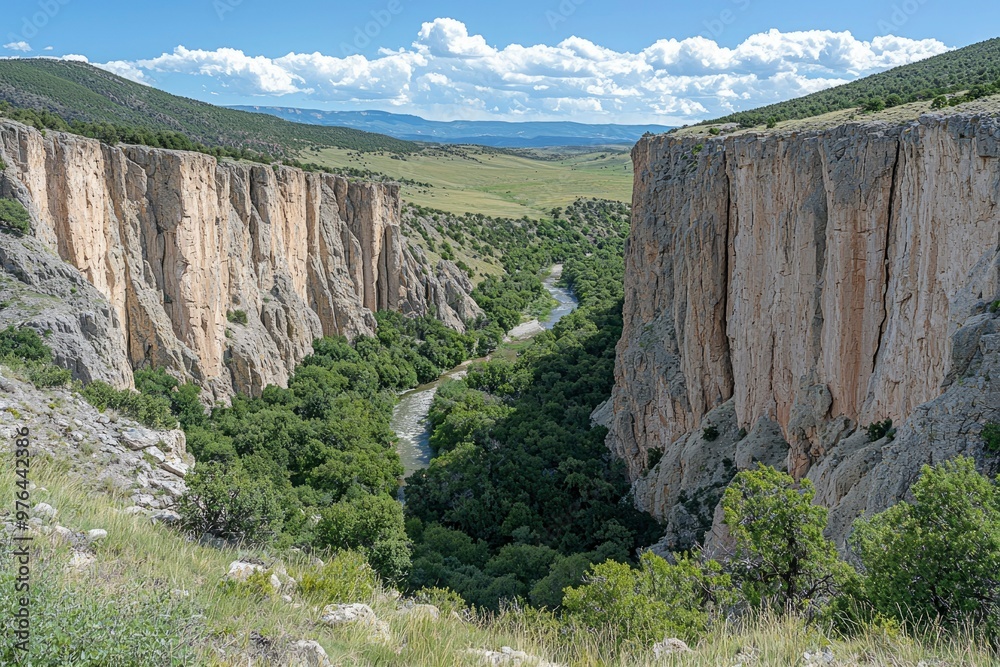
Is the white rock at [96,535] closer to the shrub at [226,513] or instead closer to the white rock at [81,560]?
the white rock at [81,560]

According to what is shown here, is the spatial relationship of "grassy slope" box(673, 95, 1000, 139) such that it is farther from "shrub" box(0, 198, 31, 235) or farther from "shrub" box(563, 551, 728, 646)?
"shrub" box(0, 198, 31, 235)

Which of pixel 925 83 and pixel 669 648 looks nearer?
pixel 669 648

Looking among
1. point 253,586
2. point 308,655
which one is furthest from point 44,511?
point 308,655

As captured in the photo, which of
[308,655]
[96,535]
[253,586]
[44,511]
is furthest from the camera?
[44,511]

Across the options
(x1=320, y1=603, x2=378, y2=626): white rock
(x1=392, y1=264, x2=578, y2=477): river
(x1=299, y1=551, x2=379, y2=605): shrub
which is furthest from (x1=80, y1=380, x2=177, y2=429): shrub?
(x1=392, y1=264, x2=578, y2=477): river

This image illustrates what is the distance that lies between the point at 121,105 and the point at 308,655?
12450 centimetres

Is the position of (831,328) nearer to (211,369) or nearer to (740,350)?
(740,350)

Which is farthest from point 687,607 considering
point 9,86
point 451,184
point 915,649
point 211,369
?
point 451,184

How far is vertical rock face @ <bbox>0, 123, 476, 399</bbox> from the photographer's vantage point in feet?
124

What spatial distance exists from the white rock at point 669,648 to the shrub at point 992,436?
10.7m

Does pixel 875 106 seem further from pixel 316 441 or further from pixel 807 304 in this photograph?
pixel 316 441

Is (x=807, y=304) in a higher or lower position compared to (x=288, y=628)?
higher

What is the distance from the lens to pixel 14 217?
3438 centimetres

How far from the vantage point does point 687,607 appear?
14.4m
